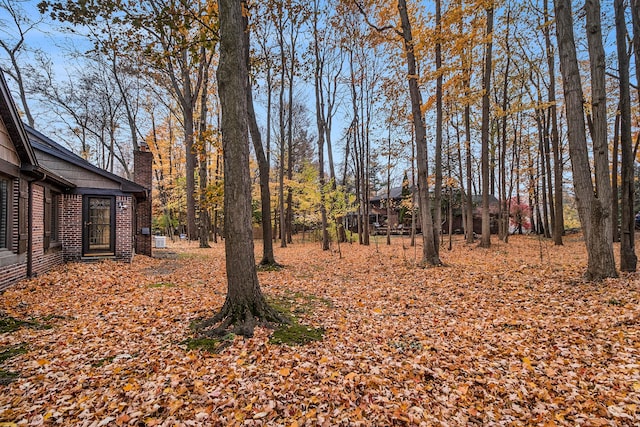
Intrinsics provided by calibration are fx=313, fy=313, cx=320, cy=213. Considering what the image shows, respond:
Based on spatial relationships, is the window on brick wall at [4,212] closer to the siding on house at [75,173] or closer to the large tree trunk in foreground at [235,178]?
the siding on house at [75,173]

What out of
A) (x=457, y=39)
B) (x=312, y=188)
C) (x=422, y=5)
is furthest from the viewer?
(x=312, y=188)

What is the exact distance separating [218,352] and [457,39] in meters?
9.62

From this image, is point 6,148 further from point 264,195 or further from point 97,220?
point 264,195

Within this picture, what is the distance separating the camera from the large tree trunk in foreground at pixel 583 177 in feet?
19.6

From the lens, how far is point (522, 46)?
14.2m

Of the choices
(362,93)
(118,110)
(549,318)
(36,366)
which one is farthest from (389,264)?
(118,110)

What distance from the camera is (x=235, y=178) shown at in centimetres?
436

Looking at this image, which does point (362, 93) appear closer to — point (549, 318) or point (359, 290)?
point (359, 290)

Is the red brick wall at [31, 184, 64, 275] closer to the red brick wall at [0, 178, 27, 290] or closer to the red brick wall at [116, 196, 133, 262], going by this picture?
the red brick wall at [0, 178, 27, 290]

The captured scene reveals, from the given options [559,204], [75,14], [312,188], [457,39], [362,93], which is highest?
[362,93]

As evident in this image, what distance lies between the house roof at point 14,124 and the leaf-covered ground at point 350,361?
9.97 feet

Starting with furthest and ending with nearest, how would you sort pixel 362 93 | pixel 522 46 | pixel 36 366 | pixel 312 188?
1. pixel 362 93
2. pixel 312 188
3. pixel 522 46
4. pixel 36 366

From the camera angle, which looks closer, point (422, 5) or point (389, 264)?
point (389, 264)

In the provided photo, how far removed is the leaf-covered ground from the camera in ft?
8.87
